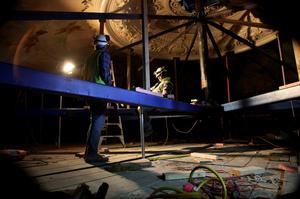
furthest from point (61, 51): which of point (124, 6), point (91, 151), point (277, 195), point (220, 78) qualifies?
point (277, 195)

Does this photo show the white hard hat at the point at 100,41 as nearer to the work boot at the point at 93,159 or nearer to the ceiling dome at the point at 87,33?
the work boot at the point at 93,159

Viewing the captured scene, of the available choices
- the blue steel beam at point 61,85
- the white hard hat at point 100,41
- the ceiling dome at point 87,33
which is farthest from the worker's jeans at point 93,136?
the ceiling dome at point 87,33

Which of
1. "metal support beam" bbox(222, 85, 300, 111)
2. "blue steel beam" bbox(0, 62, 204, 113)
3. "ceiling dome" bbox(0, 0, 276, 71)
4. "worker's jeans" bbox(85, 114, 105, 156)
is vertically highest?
"ceiling dome" bbox(0, 0, 276, 71)

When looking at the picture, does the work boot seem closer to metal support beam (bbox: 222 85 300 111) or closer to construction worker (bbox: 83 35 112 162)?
construction worker (bbox: 83 35 112 162)

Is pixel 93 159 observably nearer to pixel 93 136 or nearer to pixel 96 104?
pixel 93 136

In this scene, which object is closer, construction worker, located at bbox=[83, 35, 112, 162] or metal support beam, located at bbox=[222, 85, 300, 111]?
metal support beam, located at bbox=[222, 85, 300, 111]

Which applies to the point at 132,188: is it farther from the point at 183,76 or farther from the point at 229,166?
the point at 183,76

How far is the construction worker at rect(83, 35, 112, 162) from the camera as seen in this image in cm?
381

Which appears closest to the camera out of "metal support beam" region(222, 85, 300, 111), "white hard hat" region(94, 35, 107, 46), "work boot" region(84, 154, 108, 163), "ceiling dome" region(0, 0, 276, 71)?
"metal support beam" region(222, 85, 300, 111)

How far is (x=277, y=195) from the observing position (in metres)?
1.77

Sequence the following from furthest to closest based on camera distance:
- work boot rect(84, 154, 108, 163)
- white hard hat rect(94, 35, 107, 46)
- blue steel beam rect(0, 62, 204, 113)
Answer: white hard hat rect(94, 35, 107, 46)
work boot rect(84, 154, 108, 163)
blue steel beam rect(0, 62, 204, 113)

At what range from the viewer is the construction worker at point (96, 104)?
12.5 ft

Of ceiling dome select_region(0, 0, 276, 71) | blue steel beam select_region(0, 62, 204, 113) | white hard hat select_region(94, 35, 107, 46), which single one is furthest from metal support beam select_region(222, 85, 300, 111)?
ceiling dome select_region(0, 0, 276, 71)

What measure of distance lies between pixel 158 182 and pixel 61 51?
7.39m
